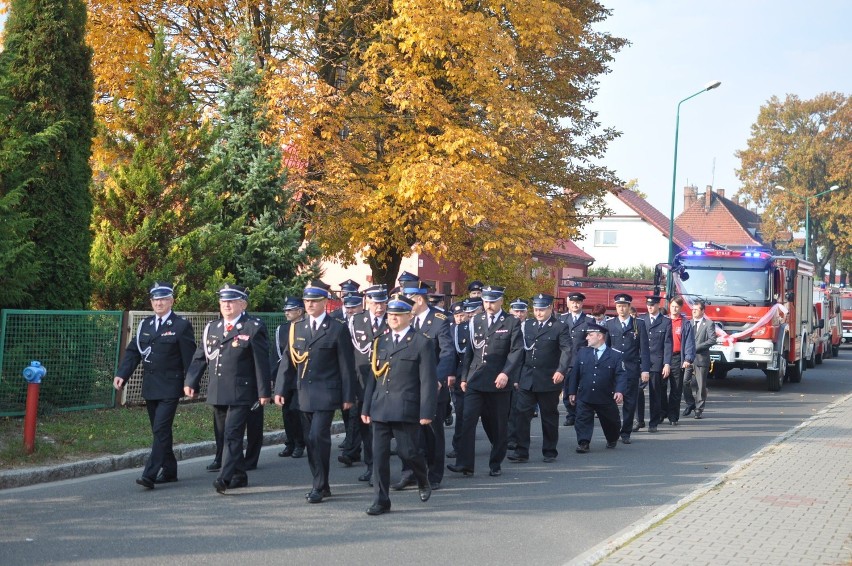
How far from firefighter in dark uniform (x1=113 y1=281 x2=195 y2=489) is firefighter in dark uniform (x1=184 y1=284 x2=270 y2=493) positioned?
242 millimetres

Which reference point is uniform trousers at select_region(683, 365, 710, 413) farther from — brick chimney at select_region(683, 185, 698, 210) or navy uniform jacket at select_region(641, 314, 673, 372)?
brick chimney at select_region(683, 185, 698, 210)

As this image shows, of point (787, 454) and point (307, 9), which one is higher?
point (307, 9)

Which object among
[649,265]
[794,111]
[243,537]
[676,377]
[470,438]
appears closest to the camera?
[243,537]

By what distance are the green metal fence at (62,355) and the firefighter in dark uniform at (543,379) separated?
5.36m

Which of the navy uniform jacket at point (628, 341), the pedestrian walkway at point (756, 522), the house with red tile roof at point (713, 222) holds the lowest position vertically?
the pedestrian walkway at point (756, 522)

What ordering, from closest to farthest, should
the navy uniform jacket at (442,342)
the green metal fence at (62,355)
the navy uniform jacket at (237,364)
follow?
the navy uniform jacket at (237,364) < the navy uniform jacket at (442,342) < the green metal fence at (62,355)

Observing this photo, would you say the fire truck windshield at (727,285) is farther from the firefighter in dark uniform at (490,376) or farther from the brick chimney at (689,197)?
the brick chimney at (689,197)

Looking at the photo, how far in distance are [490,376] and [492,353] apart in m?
0.24

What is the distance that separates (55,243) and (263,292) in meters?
4.22

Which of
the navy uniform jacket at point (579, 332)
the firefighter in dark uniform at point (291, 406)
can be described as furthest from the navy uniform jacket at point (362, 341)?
the navy uniform jacket at point (579, 332)

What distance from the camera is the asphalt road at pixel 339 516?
23.1ft

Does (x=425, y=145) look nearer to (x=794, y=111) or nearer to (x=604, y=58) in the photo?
(x=604, y=58)

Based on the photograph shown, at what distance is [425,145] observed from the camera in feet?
68.9

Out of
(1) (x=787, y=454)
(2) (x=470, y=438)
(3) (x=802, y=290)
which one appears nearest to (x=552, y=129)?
(3) (x=802, y=290)
